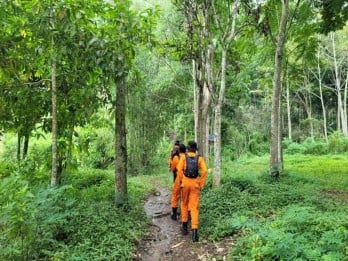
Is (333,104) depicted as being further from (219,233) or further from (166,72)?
(219,233)

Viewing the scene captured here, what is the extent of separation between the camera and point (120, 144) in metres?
8.68

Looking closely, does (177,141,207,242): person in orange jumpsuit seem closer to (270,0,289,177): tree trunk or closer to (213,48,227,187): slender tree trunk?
(213,48,227,187): slender tree trunk

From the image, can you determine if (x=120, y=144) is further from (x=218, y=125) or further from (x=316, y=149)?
(x=316, y=149)

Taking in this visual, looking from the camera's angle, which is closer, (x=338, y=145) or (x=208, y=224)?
(x=208, y=224)

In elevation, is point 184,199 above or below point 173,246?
above

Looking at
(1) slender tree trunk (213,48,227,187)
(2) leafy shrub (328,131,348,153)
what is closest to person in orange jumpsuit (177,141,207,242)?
(1) slender tree trunk (213,48,227,187)

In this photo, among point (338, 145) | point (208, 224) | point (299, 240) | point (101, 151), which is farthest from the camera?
point (338, 145)

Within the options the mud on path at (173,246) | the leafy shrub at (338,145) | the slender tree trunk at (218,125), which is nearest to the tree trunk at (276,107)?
the slender tree trunk at (218,125)

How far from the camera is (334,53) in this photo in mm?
30594

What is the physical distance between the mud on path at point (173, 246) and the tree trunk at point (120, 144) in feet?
3.30

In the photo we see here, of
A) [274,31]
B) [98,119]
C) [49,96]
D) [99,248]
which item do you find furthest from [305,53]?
[99,248]

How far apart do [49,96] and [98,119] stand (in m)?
1.63

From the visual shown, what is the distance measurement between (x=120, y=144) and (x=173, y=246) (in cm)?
274

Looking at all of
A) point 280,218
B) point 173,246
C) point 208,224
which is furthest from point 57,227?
point 280,218
